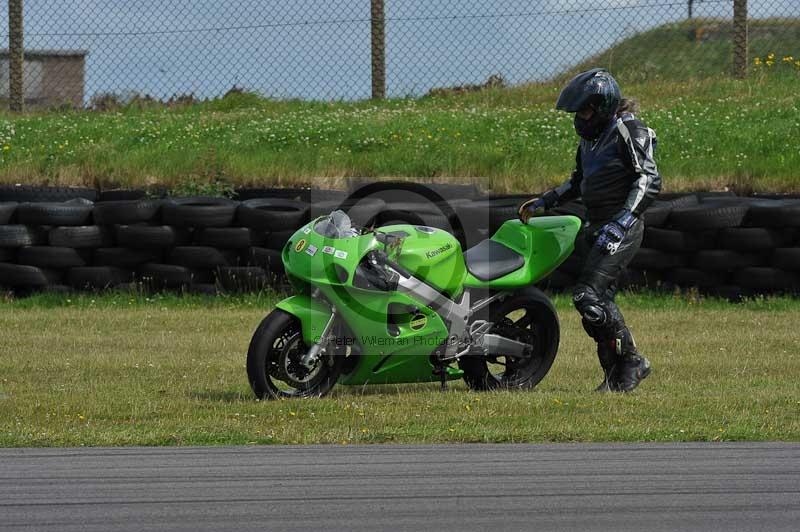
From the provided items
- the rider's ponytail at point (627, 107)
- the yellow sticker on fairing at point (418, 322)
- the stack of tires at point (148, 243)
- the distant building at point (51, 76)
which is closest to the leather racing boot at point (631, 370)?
the yellow sticker on fairing at point (418, 322)

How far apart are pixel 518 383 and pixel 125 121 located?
9.92m

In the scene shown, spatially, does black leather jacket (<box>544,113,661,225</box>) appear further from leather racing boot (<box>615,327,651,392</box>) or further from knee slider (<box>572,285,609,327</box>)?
leather racing boot (<box>615,327,651,392</box>)

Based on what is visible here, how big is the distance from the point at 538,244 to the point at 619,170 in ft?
2.10

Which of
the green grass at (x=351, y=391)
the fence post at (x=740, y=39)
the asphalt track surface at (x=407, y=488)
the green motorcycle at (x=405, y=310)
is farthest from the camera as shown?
the fence post at (x=740, y=39)

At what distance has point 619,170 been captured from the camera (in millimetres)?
7945

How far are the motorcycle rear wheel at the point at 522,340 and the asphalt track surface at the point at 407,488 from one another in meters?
2.01

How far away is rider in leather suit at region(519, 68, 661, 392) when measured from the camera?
7824 millimetres

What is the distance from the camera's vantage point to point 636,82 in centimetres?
1761

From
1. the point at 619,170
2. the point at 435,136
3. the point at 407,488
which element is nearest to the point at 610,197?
the point at 619,170

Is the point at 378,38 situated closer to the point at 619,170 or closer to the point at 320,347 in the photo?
the point at 619,170

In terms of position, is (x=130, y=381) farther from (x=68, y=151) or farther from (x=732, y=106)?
(x=732, y=106)

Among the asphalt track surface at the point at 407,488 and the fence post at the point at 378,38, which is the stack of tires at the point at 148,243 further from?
the asphalt track surface at the point at 407,488

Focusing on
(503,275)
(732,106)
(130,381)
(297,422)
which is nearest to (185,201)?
(130,381)

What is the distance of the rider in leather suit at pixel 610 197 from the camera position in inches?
308
